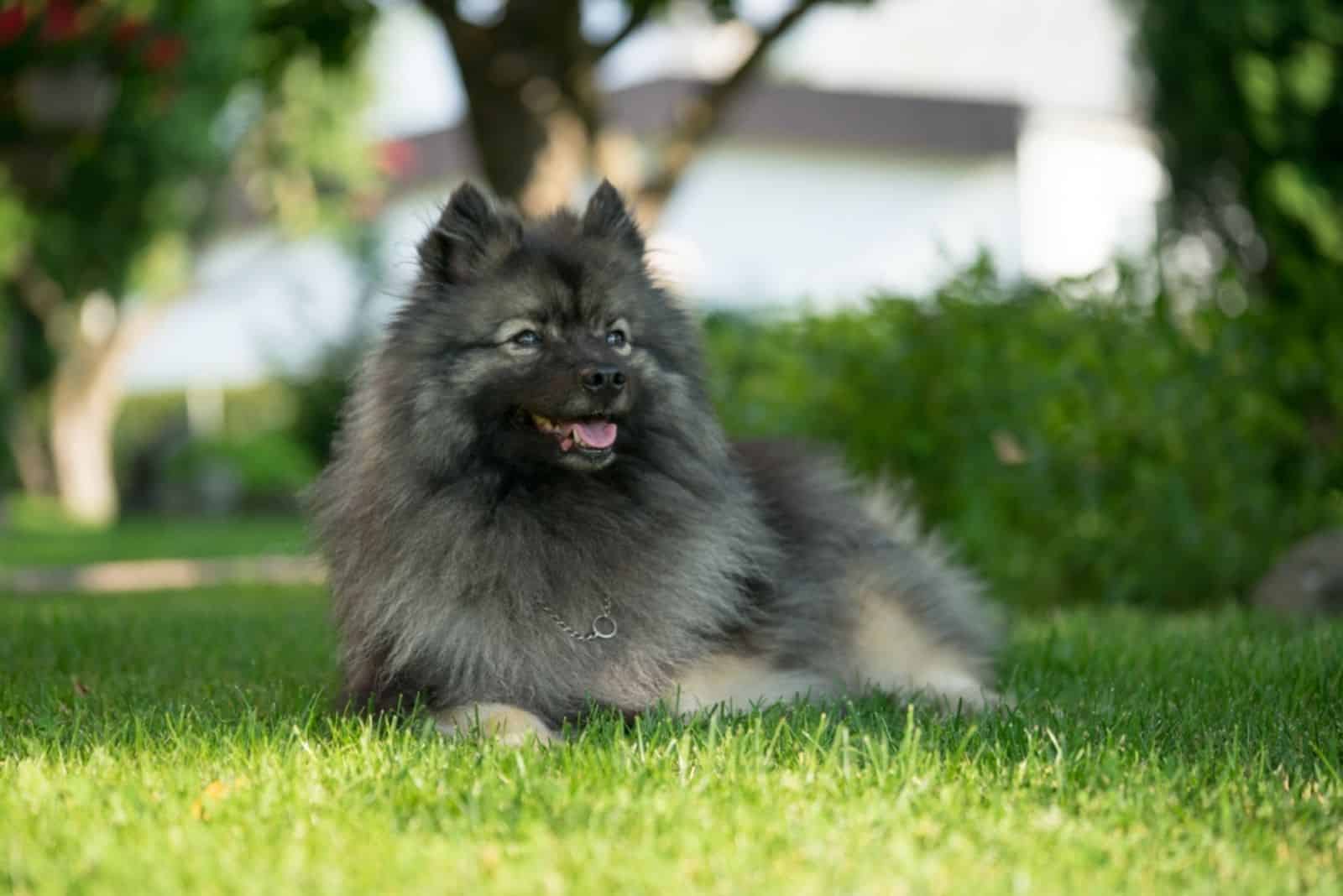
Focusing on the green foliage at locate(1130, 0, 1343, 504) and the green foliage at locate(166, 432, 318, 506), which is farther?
the green foliage at locate(166, 432, 318, 506)

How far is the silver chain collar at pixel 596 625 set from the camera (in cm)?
430

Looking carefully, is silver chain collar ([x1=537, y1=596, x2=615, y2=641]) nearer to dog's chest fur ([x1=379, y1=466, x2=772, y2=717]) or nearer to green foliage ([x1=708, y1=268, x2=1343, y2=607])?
dog's chest fur ([x1=379, y1=466, x2=772, y2=717])

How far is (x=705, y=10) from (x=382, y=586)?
6494 millimetres

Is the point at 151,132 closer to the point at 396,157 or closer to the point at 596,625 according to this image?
the point at 396,157

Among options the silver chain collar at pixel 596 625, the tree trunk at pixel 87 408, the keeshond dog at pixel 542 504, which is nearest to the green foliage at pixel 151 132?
the tree trunk at pixel 87 408

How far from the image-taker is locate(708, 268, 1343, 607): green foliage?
7941mm

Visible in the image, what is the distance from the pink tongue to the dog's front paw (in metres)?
0.76

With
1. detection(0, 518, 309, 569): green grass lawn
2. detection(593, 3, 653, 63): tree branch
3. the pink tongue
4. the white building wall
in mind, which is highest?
detection(593, 3, 653, 63): tree branch

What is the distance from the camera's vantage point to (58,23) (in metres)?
10.2

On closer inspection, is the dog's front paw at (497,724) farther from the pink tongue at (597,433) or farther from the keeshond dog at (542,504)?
the pink tongue at (597,433)

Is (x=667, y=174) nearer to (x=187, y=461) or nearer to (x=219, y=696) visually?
(x=219, y=696)

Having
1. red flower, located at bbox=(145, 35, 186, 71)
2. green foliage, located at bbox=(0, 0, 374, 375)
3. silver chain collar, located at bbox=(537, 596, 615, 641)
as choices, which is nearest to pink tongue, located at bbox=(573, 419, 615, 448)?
silver chain collar, located at bbox=(537, 596, 615, 641)

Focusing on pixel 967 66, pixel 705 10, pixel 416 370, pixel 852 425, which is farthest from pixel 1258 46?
pixel 967 66

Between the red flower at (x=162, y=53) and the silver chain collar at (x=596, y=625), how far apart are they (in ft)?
31.9
